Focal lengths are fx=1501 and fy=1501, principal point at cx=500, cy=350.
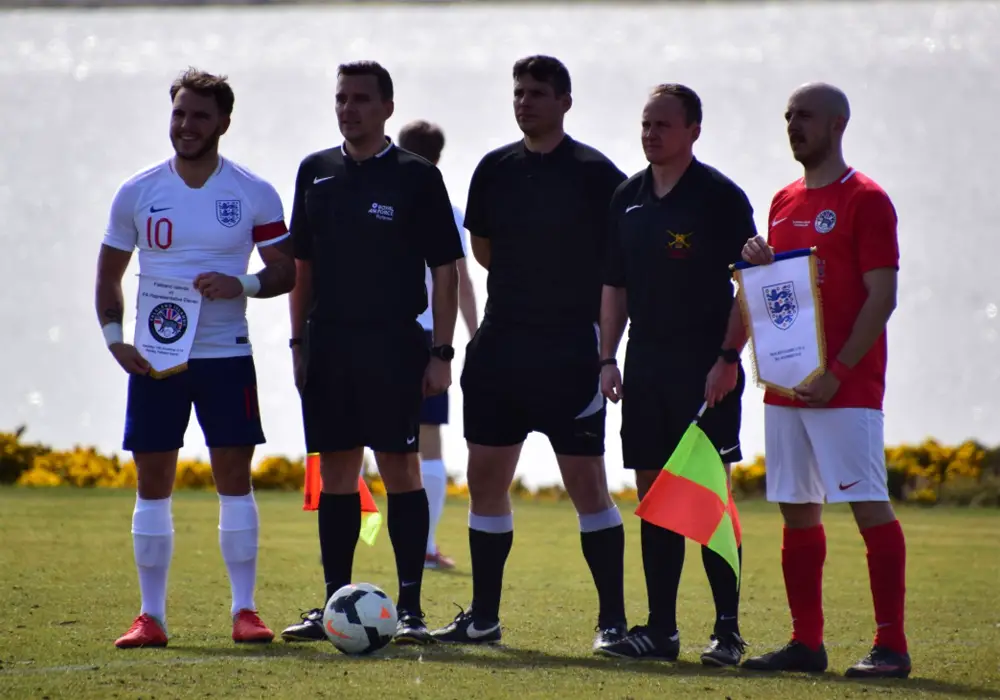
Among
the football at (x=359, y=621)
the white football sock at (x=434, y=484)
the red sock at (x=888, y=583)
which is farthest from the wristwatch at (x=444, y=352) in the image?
the white football sock at (x=434, y=484)

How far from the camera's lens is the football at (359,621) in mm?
4527

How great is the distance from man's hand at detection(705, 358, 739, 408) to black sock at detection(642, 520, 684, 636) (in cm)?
46

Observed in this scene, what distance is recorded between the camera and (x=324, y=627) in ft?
15.4

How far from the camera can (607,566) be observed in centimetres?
499

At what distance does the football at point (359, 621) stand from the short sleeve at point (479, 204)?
4.19 feet

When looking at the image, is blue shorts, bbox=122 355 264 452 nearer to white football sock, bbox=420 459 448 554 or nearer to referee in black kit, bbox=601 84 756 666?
referee in black kit, bbox=601 84 756 666

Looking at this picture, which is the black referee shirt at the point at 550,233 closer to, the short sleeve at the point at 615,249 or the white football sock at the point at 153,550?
the short sleeve at the point at 615,249

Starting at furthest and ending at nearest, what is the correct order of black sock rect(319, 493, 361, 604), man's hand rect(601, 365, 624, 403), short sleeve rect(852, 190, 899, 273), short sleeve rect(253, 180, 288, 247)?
black sock rect(319, 493, 361, 604) → short sleeve rect(253, 180, 288, 247) → man's hand rect(601, 365, 624, 403) → short sleeve rect(852, 190, 899, 273)

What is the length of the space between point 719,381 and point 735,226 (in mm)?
499

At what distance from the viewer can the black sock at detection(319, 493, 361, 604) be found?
199 inches

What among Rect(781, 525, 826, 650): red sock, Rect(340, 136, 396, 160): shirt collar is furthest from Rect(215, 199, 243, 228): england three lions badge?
Rect(781, 525, 826, 650): red sock

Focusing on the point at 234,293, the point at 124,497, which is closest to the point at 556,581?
the point at 234,293

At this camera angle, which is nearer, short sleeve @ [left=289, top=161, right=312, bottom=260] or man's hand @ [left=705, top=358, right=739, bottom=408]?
man's hand @ [left=705, top=358, right=739, bottom=408]

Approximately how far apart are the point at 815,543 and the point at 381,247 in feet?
5.52
